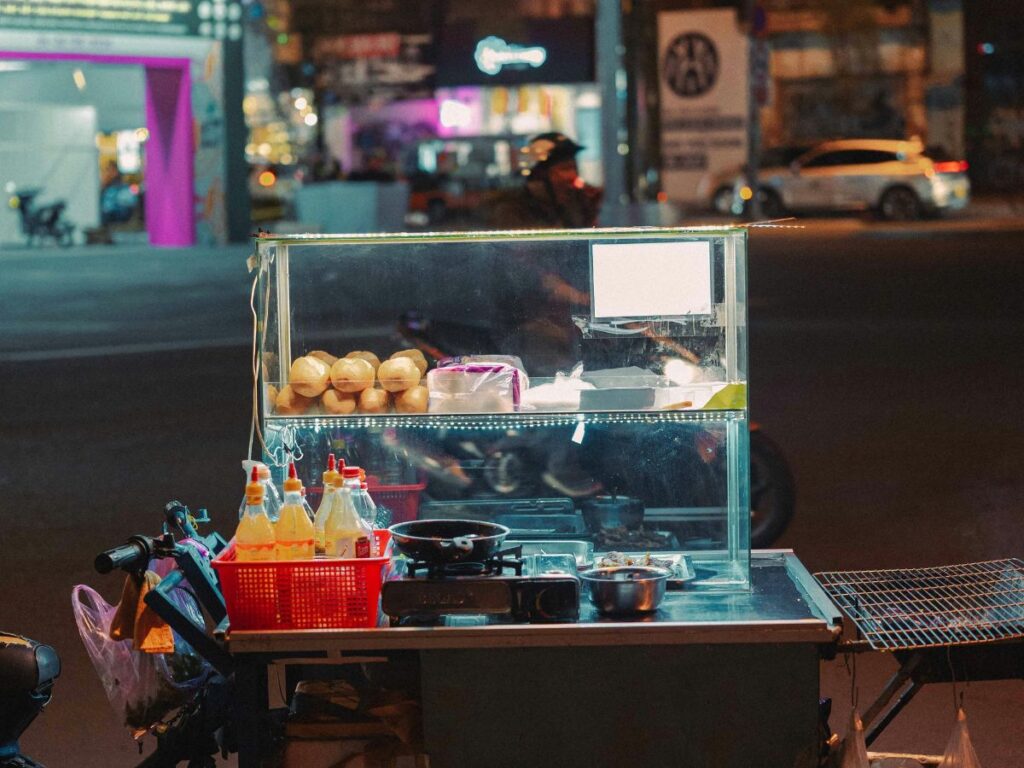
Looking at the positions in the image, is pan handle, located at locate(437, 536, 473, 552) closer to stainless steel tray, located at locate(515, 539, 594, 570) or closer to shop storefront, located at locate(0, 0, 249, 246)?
stainless steel tray, located at locate(515, 539, 594, 570)

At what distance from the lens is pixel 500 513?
13.1 feet

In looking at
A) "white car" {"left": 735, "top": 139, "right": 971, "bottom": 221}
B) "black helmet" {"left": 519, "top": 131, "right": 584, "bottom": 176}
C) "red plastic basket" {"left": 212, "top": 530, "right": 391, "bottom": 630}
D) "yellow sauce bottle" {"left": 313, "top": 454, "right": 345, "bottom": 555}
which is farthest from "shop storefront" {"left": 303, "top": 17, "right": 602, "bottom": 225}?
"red plastic basket" {"left": 212, "top": 530, "right": 391, "bottom": 630}

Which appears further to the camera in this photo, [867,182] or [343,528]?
[867,182]

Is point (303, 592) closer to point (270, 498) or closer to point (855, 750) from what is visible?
point (270, 498)

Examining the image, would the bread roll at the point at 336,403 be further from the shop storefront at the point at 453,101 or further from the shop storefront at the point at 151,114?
the shop storefront at the point at 453,101

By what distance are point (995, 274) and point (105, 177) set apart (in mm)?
19987

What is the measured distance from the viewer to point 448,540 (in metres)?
3.32

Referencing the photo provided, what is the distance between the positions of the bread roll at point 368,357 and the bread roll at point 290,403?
8.9 inches

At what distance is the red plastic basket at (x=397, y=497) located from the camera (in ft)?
12.8

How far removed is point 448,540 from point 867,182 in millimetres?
27686

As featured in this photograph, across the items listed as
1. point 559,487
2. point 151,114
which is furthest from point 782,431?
point 151,114

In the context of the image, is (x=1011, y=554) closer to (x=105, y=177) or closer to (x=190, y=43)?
(x=190, y=43)

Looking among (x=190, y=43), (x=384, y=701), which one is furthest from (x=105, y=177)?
(x=384, y=701)

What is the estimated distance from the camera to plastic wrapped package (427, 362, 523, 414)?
148 inches
